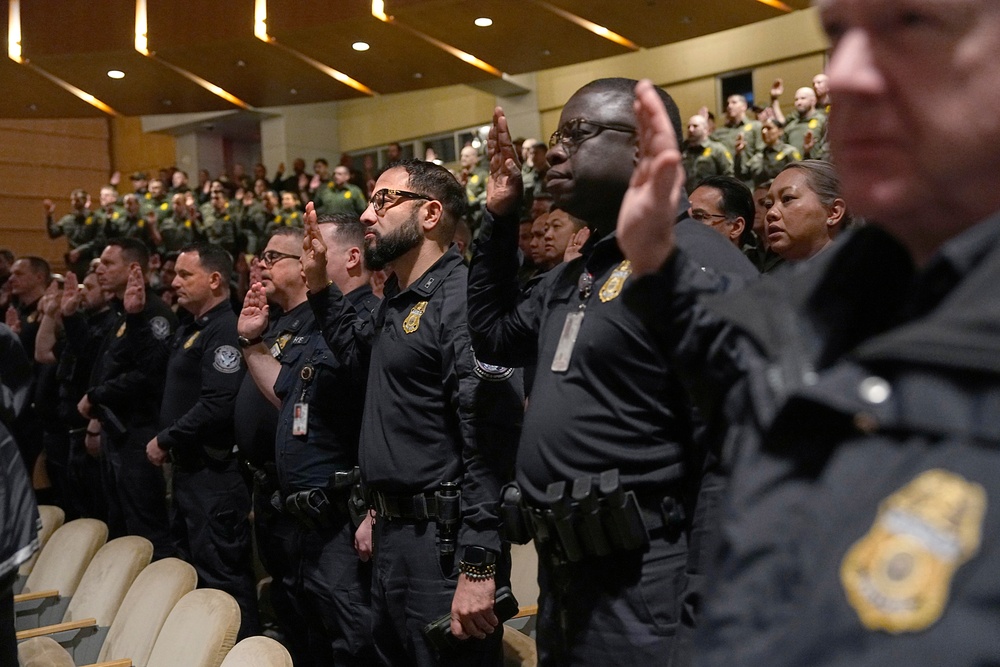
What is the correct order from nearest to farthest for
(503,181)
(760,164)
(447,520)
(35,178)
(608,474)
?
(608,474), (503,181), (447,520), (760,164), (35,178)

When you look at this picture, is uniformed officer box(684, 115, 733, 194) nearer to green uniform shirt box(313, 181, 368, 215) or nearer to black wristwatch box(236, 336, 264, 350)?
green uniform shirt box(313, 181, 368, 215)

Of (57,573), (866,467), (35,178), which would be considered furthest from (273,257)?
(35,178)

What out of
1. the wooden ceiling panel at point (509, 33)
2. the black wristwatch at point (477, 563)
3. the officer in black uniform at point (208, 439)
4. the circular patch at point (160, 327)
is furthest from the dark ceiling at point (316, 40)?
the black wristwatch at point (477, 563)

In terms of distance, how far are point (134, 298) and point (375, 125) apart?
10455mm

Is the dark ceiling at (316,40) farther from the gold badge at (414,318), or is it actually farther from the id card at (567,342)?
the id card at (567,342)

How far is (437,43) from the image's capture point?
32.3 ft

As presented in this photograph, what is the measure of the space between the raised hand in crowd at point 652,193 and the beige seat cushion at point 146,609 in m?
2.19

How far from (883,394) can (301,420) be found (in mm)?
2827

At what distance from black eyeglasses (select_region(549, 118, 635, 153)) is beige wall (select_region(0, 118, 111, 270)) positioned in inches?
584

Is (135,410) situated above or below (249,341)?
below

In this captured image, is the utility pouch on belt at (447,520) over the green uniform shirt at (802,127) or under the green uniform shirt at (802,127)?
under

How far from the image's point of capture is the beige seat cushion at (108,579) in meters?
3.45

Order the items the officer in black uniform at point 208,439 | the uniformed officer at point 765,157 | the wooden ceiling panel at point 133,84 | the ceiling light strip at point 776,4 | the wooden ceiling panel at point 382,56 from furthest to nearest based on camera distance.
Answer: the wooden ceiling panel at point 133,84, the wooden ceiling panel at point 382,56, the ceiling light strip at point 776,4, the uniformed officer at point 765,157, the officer in black uniform at point 208,439

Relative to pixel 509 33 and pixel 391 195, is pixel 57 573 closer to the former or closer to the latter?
pixel 391 195
